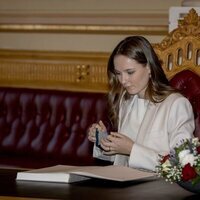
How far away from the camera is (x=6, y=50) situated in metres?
7.35

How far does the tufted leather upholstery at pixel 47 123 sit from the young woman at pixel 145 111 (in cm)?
150

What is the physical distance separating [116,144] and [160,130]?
340 millimetres

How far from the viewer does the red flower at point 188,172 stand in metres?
3.21

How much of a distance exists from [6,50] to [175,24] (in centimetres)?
201

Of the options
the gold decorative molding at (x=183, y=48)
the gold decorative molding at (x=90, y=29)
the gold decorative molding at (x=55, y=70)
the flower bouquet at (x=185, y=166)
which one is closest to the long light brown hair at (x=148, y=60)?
the gold decorative molding at (x=183, y=48)

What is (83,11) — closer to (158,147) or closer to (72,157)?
(72,157)

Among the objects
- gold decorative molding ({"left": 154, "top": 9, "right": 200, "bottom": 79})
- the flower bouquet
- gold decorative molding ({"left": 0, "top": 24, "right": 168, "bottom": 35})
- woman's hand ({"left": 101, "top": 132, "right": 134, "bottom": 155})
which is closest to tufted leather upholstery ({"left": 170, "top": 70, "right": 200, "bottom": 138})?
gold decorative molding ({"left": 154, "top": 9, "right": 200, "bottom": 79})

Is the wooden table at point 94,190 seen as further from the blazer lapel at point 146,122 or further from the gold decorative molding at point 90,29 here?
the gold decorative molding at point 90,29

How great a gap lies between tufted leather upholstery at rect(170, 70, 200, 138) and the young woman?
40cm

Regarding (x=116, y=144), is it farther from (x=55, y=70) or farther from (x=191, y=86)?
(x=55, y=70)

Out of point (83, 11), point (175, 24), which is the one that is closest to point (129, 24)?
point (83, 11)

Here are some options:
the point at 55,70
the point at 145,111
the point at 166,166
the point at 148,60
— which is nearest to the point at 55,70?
the point at 55,70

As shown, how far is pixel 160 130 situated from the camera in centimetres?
438

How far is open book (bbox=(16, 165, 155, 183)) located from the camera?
3568mm
